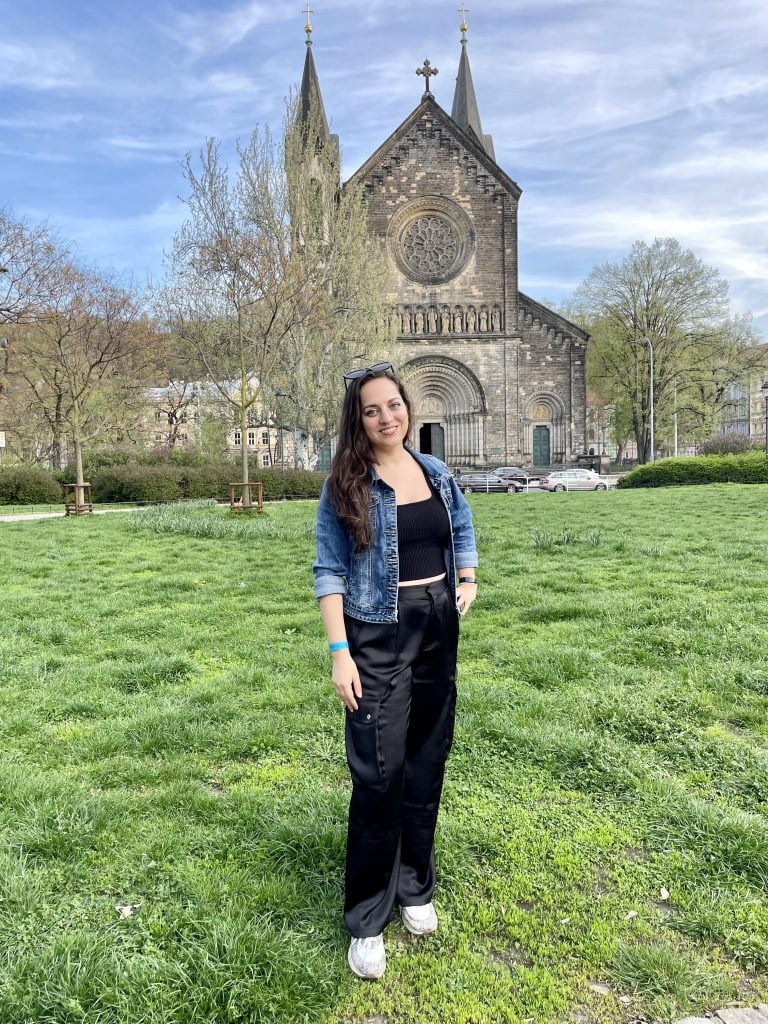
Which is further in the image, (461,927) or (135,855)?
(135,855)

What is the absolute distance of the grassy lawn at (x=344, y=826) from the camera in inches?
84.1

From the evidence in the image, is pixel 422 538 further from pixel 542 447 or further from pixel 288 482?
pixel 542 447

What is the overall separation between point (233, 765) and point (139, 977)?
4.94 ft

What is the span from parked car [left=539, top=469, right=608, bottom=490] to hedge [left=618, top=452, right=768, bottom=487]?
4.35 m

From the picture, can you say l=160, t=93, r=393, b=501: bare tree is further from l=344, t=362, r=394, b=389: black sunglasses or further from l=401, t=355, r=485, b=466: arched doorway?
l=344, t=362, r=394, b=389: black sunglasses

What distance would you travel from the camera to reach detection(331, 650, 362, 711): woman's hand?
2.25m

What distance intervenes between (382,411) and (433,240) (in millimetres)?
40070

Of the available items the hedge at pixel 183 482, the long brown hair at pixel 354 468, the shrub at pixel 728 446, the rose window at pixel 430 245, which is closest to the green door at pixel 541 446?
the shrub at pixel 728 446

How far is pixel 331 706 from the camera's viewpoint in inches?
172

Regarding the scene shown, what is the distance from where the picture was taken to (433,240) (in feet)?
128

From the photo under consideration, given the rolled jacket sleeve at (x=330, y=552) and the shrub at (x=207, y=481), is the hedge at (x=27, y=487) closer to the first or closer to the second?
the shrub at (x=207, y=481)

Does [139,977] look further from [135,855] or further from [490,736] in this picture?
[490,736]

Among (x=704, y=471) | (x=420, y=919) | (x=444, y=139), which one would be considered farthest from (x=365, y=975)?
(x=444, y=139)

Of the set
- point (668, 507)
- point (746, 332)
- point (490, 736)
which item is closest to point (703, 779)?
point (490, 736)
